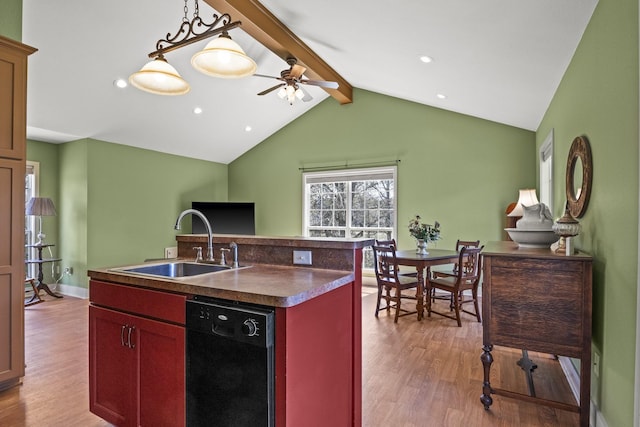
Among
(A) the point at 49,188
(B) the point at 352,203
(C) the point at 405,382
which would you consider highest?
(A) the point at 49,188

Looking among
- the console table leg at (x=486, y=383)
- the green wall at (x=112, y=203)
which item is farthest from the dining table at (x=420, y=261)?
the green wall at (x=112, y=203)

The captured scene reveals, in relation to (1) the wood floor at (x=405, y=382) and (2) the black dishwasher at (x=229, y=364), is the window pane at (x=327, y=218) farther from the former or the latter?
(2) the black dishwasher at (x=229, y=364)

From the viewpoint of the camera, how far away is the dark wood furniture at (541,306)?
1.99 meters

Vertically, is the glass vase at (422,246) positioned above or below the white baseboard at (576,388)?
above

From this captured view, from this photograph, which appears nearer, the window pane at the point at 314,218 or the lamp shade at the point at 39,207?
the lamp shade at the point at 39,207

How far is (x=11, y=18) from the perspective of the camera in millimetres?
2676

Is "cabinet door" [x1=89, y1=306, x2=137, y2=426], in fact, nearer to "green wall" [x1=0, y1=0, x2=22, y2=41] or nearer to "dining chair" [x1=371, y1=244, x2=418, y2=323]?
"green wall" [x1=0, y1=0, x2=22, y2=41]

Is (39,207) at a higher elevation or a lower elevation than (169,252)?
Answer: higher

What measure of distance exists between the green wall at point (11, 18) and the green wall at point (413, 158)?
4.64 meters

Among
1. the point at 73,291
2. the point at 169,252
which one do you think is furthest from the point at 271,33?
the point at 73,291

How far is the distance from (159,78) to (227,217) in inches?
189

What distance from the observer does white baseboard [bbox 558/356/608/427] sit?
77.3 inches

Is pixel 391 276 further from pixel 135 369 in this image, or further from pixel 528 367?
pixel 135 369

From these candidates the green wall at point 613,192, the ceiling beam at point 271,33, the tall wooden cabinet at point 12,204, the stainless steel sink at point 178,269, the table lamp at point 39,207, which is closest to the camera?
the green wall at point 613,192
